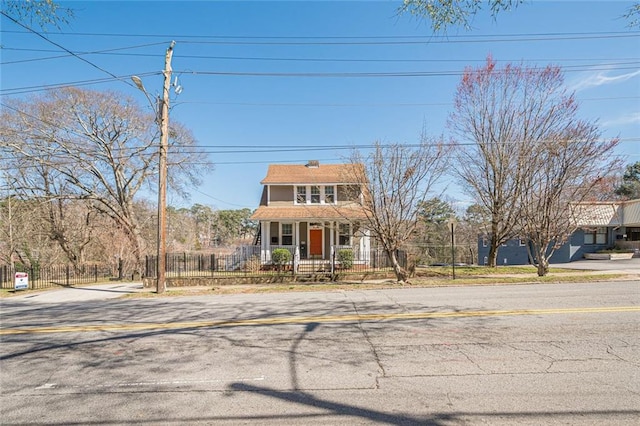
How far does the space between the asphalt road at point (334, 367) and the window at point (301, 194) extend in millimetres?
16436

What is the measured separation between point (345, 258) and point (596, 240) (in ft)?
80.7

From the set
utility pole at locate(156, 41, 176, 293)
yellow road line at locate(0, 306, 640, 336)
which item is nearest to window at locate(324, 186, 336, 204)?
utility pole at locate(156, 41, 176, 293)

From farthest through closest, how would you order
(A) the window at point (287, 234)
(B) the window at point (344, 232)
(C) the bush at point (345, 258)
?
(A) the window at point (287, 234)
(B) the window at point (344, 232)
(C) the bush at point (345, 258)

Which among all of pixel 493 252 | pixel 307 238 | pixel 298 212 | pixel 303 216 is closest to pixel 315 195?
pixel 298 212

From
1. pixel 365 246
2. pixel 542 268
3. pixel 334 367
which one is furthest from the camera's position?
pixel 365 246

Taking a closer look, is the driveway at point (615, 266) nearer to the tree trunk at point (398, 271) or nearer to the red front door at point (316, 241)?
the tree trunk at point (398, 271)

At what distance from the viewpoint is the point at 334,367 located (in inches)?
191

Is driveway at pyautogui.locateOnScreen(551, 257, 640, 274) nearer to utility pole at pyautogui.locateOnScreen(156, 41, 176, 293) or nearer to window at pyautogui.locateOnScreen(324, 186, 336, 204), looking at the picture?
window at pyautogui.locateOnScreen(324, 186, 336, 204)

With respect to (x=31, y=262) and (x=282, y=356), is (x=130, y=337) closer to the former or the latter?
(x=282, y=356)

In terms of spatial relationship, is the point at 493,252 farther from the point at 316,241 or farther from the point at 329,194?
the point at 316,241

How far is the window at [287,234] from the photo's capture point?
24.8 m

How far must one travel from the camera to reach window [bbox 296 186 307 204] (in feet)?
81.9

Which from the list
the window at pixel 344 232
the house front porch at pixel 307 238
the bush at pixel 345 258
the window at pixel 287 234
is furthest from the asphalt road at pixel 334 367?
the window at pixel 287 234

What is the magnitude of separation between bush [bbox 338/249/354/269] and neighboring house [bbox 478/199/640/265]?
1418 centimetres
